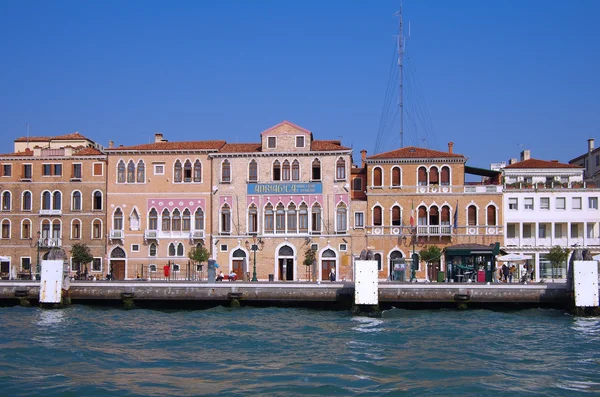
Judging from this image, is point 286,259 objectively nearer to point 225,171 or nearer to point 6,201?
point 225,171

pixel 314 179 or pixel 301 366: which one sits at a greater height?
pixel 314 179

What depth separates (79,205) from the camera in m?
47.8

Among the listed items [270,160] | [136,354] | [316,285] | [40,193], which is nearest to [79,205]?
[40,193]

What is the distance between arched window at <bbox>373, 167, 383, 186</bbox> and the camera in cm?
4612

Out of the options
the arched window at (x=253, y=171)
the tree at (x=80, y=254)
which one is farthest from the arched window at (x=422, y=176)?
the tree at (x=80, y=254)

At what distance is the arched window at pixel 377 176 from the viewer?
4612cm

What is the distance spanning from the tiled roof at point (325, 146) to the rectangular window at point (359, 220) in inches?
166

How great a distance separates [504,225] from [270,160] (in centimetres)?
1515

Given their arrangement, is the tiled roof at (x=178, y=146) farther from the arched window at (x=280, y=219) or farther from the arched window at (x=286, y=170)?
the arched window at (x=280, y=219)

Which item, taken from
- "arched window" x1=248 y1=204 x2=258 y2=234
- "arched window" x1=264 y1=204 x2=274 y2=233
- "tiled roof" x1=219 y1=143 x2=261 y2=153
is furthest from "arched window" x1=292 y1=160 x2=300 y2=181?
"arched window" x1=248 y1=204 x2=258 y2=234

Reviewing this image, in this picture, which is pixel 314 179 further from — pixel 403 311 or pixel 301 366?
pixel 301 366

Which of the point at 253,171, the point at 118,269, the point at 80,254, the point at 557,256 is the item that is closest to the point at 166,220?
the point at 118,269

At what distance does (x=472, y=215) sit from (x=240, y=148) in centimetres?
1533

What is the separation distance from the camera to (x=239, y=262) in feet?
153
